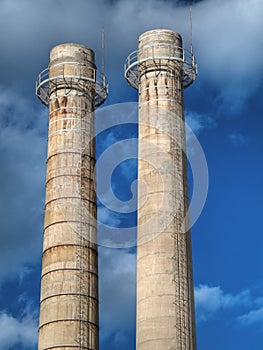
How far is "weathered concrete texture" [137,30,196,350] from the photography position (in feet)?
163

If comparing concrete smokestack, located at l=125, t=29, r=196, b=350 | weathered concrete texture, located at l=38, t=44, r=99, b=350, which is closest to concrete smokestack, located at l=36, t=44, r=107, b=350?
weathered concrete texture, located at l=38, t=44, r=99, b=350

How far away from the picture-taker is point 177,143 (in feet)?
178

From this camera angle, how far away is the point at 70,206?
179 ft

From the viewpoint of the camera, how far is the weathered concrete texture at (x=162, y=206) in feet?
163

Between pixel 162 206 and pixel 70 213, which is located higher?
pixel 70 213

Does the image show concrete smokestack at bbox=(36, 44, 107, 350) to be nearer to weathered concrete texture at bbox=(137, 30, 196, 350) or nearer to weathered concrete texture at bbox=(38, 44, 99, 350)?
weathered concrete texture at bbox=(38, 44, 99, 350)

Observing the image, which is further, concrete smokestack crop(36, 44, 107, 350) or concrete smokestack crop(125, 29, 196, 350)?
concrete smokestack crop(36, 44, 107, 350)

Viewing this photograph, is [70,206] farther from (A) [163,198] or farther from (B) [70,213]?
(A) [163,198]

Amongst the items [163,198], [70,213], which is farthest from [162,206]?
[70,213]

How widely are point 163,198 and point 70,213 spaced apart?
609 centimetres

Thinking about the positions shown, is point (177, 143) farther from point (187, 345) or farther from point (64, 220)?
point (187, 345)

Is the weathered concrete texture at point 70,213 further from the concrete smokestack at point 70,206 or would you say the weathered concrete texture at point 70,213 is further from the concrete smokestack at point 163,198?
the concrete smokestack at point 163,198

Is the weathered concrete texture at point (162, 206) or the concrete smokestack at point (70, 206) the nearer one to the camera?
the weathered concrete texture at point (162, 206)

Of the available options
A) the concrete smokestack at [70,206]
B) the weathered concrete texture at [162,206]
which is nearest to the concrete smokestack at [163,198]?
the weathered concrete texture at [162,206]
